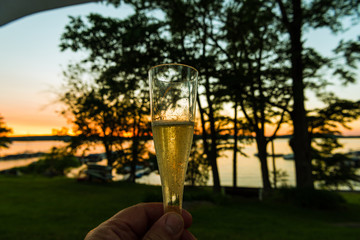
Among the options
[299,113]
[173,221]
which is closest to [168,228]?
[173,221]

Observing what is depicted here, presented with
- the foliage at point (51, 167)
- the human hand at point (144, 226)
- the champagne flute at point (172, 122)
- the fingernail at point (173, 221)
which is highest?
the champagne flute at point (172, 122)

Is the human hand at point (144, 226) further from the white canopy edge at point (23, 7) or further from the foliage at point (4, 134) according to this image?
the foliage at point (4, 134)

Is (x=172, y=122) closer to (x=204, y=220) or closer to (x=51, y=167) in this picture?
(x=204, y=220)

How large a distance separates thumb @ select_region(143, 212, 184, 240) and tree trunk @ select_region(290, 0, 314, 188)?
32.8ft

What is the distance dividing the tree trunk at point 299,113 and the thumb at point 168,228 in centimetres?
998

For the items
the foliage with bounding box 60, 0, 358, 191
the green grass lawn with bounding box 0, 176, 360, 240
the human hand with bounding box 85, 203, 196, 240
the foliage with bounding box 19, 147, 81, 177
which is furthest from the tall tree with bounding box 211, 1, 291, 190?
the foliage with bounding box 19, 147, 81, 177

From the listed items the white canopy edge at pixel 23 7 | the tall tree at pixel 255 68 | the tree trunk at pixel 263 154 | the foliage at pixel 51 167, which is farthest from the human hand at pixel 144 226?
the foliage at pixel 51 167

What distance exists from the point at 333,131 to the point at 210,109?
290 inches

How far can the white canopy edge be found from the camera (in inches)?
165

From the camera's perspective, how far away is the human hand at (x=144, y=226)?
50.3 inches

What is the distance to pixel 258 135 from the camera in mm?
14234

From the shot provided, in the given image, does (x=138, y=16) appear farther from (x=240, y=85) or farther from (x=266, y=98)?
(x=266, y=98)

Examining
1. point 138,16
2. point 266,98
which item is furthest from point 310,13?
point 138,16

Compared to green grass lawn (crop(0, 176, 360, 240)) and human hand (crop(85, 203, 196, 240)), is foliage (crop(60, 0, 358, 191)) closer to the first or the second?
green grass lawn (crop(0, 176, 360, 240))
